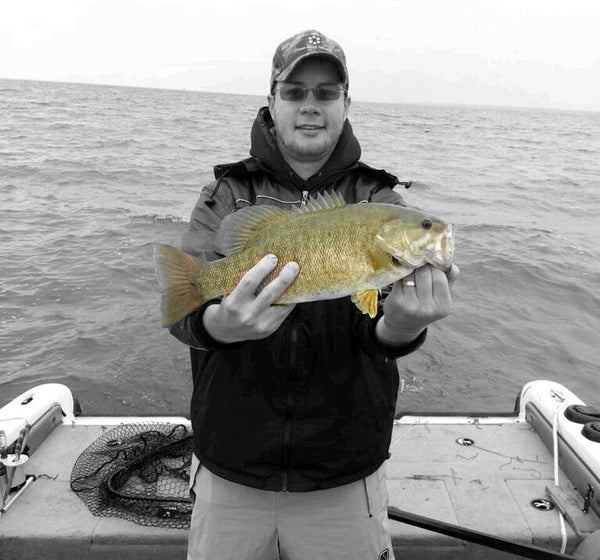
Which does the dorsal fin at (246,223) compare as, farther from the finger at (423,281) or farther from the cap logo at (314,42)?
the cap logo at (314,42)

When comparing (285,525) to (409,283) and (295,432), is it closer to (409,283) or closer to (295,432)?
(295,432)

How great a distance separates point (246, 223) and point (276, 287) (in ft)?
1.81

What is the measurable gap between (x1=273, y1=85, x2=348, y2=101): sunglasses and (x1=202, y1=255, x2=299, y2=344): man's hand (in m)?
1.23

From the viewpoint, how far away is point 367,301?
2.79 metres

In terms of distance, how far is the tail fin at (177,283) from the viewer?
2.79 metres

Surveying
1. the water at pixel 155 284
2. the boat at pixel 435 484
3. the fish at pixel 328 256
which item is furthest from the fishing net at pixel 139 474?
the water at pixel 155 284

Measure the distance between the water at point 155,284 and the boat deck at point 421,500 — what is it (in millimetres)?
3582

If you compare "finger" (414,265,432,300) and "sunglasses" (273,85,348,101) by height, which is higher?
"sunglasses" (273,85,348,101)

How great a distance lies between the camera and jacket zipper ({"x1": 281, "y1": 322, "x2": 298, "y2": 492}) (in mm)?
2980

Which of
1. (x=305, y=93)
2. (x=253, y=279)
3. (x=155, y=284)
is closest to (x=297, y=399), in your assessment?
(x=253, y=279)

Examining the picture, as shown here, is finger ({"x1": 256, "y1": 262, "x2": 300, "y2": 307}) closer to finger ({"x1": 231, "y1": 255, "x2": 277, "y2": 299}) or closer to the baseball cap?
finger ({"x1": 231, "y1": 255, "x2": 277, "y2": 299})

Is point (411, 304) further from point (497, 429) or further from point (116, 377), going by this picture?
point (116, 377)

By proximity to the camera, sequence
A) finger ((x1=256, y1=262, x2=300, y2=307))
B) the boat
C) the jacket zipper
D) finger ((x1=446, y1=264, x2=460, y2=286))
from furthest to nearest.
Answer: the boat → the jacket zipper → finger ((x1=446, y1=264, x2=460, y2=286)) → finger ((x1=256, y1=262, x2=300, y2=307))

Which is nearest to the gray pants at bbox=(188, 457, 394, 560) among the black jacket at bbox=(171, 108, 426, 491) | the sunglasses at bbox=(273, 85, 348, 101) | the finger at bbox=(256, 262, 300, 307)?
the black jacket at bbox=(171, 108, 426, 491)
